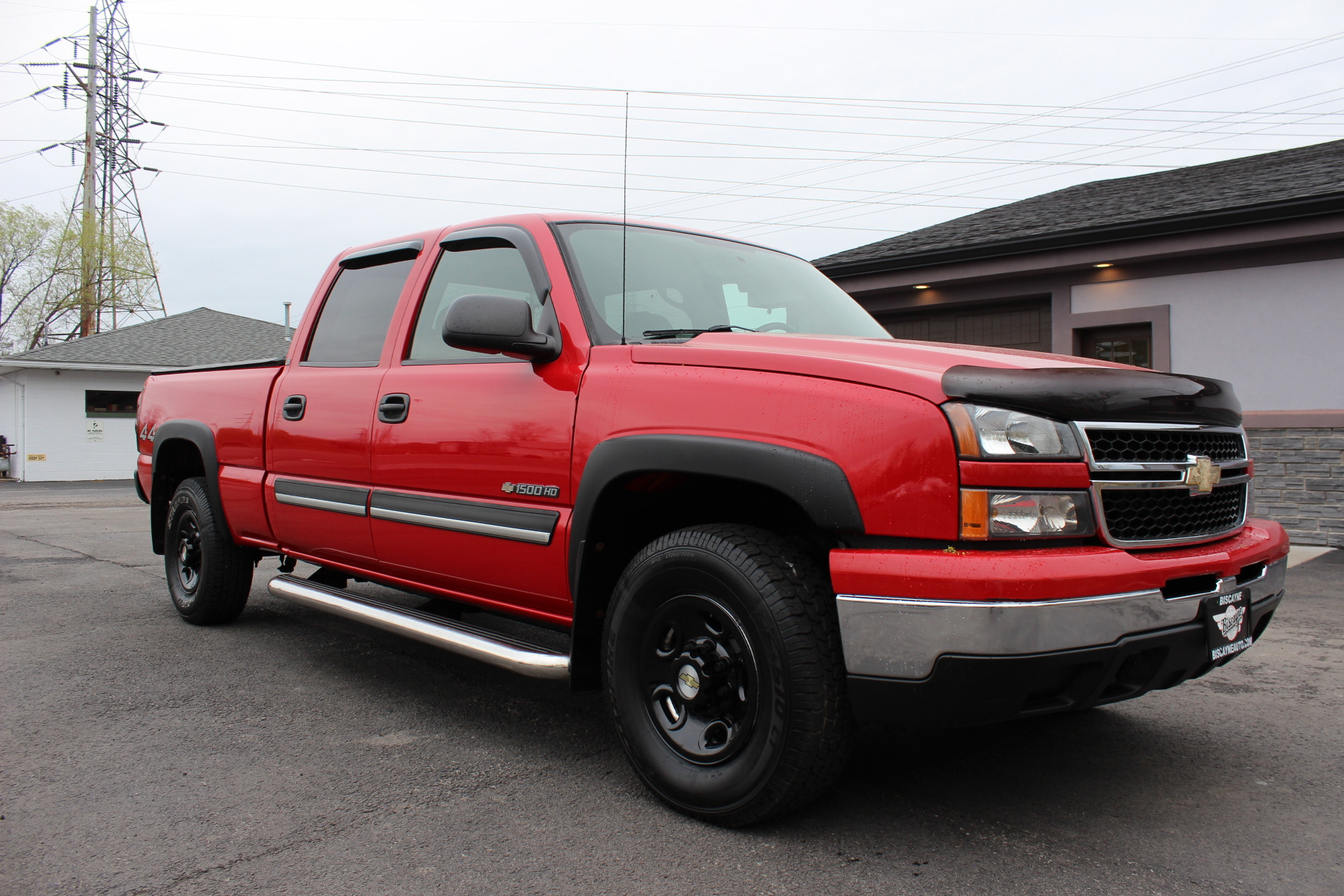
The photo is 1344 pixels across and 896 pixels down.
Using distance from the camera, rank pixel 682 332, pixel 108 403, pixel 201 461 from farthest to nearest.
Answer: pixel 108 403
pixel 201 461
pixel 682 332

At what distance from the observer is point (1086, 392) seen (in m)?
2.46

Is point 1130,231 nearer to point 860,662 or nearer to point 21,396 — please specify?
point 860,662

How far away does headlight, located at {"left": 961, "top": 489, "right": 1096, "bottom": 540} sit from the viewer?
7.55 ft

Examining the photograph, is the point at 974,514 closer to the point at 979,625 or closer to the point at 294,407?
the point at 979,625

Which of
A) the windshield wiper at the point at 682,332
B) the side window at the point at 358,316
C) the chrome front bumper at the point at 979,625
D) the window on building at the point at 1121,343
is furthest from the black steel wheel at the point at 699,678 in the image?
the window on building at the point at 1121,343

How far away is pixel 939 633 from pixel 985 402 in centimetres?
57

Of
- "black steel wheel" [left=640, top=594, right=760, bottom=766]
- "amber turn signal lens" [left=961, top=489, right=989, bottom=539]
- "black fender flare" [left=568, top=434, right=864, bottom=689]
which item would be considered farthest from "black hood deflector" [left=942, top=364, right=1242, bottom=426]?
"black steel wheel" [left=640, top=594, right=760, bottom=766]

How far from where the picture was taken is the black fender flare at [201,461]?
5.18 meters

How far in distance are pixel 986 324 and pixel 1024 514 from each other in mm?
10283

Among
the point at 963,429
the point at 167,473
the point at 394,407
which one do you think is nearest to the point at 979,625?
the point at 963,429

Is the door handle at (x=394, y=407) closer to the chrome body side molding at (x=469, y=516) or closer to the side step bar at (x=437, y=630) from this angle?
the chrome body side molding at (x=469, y=516)

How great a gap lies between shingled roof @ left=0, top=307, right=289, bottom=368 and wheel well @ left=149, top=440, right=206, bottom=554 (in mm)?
20836

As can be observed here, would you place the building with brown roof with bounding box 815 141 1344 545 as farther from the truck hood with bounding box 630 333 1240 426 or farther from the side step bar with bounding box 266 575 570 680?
the side step bar with bounding box 266 575 570 680

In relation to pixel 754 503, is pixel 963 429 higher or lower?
higher
